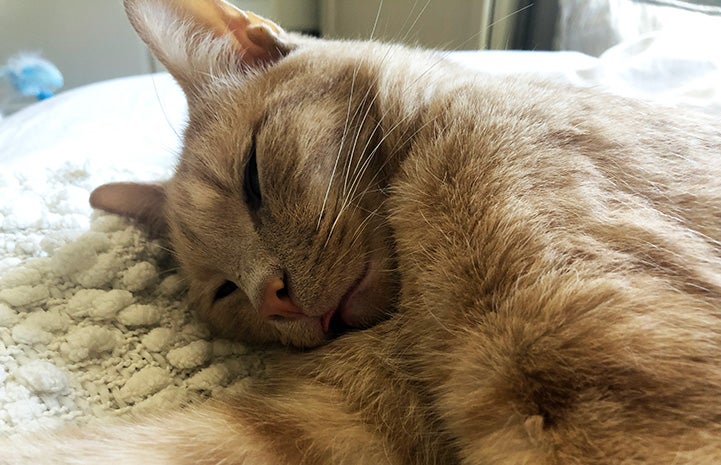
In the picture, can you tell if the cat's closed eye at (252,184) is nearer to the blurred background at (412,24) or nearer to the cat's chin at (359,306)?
the cat's chin at (359,306)

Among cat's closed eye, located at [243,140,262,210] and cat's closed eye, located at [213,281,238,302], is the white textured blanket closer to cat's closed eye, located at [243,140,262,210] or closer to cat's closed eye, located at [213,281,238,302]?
cat's closed eye, located at [213,281,238,302]

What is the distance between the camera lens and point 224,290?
47.2 inches

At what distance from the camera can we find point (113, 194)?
1252 millimetres

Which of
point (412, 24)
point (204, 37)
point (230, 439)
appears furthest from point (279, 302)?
point (412, 24)

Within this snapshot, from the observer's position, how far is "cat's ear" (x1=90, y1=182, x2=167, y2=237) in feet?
4.08

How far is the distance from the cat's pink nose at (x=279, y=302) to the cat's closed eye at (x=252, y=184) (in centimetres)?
18

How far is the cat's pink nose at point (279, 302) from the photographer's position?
3.17ft

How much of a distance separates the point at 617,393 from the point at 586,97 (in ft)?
1.85

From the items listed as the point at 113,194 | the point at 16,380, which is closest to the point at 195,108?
the point at 113,194

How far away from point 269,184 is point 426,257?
0.32 metres

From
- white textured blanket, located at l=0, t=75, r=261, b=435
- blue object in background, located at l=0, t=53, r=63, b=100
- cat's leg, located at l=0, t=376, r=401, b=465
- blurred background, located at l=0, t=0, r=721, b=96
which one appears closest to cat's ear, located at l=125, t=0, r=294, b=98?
white textured blanket, located at l=0, t=75, r=261, b=435

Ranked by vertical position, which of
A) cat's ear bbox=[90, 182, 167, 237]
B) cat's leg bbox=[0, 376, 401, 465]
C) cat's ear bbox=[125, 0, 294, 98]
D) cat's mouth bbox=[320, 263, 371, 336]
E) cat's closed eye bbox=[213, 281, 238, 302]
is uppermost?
cat's ear bbox=[125, 0, 294, 98]

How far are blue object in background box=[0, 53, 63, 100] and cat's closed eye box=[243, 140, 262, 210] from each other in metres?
2.00

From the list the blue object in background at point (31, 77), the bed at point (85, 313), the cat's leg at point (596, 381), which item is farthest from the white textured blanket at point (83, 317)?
the blue object in background at point (31, 77)
